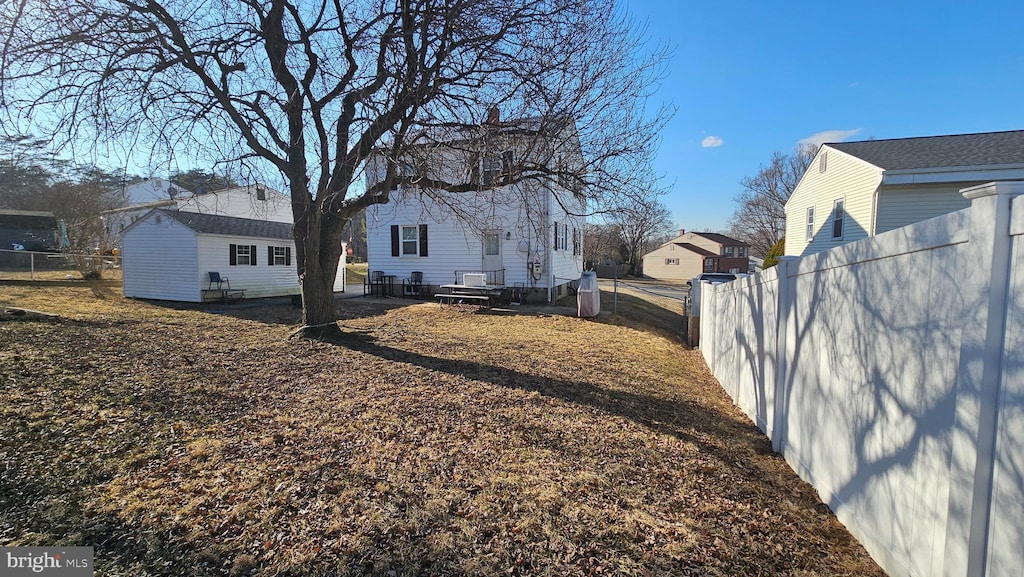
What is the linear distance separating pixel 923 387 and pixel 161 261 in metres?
20.6

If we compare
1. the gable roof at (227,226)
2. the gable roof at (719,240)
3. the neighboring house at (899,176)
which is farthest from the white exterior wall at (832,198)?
the gable roof at (719,240)

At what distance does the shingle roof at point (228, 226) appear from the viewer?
15353mm

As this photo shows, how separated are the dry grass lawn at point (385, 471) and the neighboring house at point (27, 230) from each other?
3182 cm

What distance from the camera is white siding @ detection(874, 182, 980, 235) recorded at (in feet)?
42.0

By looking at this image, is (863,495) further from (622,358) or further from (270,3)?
(270,3)

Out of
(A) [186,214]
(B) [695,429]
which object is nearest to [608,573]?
(B) [695,429]

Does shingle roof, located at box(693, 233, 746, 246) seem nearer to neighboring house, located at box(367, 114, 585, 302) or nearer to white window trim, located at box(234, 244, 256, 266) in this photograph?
neighboring house, located at box(367, 114, 585, 302)

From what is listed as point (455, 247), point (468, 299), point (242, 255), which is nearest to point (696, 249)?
point (455, 247)

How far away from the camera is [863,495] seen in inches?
100

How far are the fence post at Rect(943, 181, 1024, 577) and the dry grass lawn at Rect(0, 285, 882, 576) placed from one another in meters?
0.84

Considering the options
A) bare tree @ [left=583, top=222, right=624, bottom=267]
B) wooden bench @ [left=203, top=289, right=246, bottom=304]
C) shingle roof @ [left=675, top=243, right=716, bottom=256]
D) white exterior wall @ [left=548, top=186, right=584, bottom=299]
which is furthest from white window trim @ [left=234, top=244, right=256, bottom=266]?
shingle roof @ [left=675, top=243, right=716, bottom=256]

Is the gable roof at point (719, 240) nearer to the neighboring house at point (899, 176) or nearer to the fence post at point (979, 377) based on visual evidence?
the neighboring house at point (899, 176)

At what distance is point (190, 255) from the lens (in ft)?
50.5

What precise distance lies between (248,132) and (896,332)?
8450 millimetres
